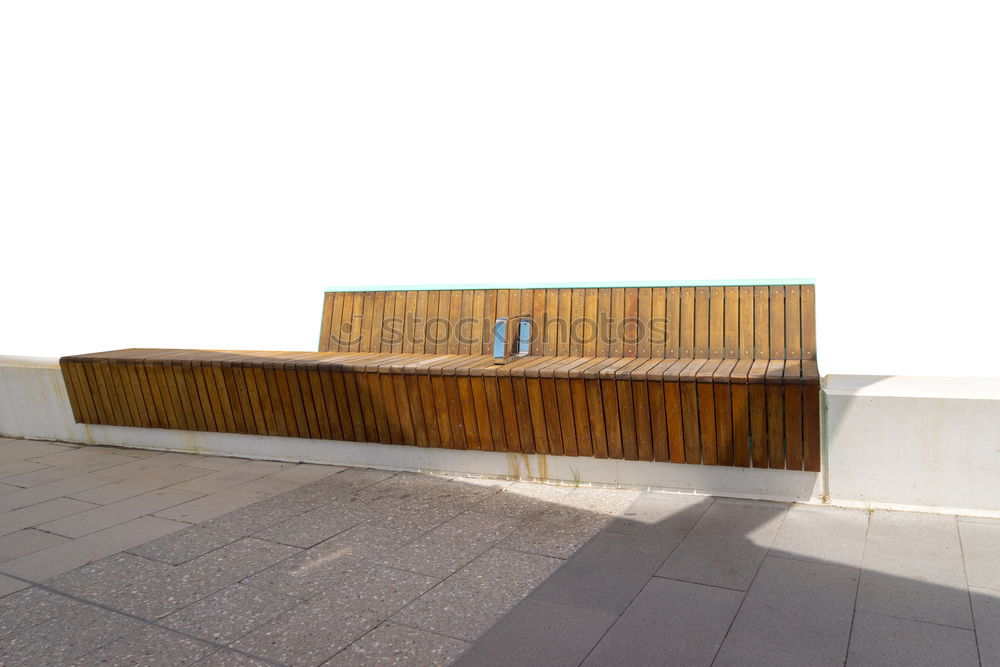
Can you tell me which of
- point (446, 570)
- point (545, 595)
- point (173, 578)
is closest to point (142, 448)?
point (173, 578)

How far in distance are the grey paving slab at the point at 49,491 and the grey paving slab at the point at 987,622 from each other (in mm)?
4565

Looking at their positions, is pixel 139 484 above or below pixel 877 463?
below

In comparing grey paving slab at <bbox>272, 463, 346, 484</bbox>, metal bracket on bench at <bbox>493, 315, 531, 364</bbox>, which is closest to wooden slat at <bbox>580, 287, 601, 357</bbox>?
metal bracket on bench at <bbox>493, 315, 531, 364</bbox>

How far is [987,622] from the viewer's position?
94.0 inches

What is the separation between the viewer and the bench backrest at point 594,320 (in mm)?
4027

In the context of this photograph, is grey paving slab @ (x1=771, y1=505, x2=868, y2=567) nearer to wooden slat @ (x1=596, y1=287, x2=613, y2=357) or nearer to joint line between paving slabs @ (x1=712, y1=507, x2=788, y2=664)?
Result: joint line between paving slabs @ (x1=712, y1=507, x2=788, y2=664)

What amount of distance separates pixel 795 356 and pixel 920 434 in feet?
2.60

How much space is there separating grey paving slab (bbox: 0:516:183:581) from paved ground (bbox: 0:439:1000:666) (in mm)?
14

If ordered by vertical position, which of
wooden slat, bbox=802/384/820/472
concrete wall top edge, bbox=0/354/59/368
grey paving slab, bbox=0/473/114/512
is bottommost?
grey paving slab, bbox=0/473/114/512

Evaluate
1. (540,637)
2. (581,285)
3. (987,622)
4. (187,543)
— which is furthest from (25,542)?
(987,622)

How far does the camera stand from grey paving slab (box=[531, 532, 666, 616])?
8.93 feet

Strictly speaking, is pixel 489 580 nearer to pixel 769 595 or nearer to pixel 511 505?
pixel 511 505

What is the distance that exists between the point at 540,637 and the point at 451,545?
2.96ft

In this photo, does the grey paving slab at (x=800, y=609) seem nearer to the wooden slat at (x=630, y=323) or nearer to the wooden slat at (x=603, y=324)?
the wooden slat at (x=630, y=323)
